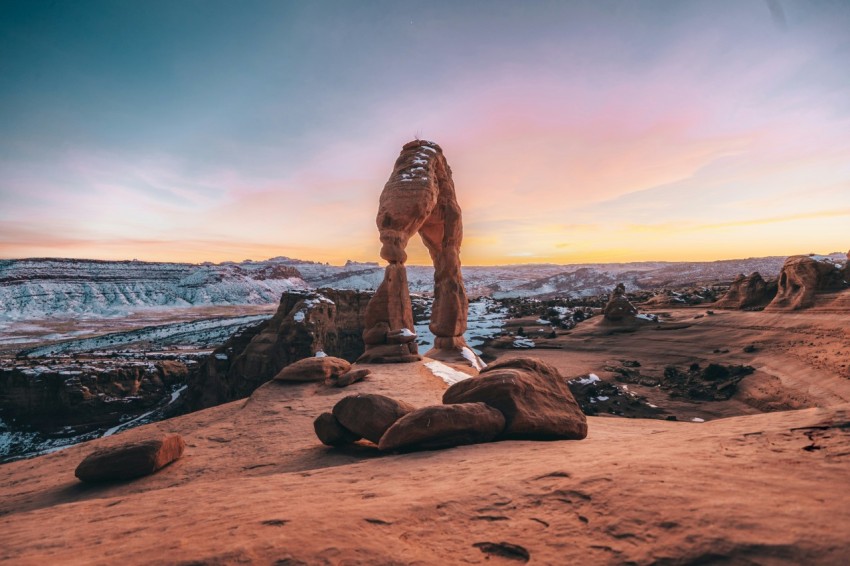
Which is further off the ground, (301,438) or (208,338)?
(301,438)

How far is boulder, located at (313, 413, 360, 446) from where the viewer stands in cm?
661

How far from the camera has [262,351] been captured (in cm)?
2653

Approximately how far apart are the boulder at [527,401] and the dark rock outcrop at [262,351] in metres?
21.5

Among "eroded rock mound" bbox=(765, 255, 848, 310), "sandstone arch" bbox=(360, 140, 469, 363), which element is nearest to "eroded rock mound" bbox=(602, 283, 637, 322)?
"eroded rock mound" bbox=(765, 255, 848, 310)

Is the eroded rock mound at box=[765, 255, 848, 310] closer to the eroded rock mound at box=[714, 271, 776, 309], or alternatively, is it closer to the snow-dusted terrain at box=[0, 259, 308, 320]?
the eroded rock mound at box=[714, 271, 776, 309]

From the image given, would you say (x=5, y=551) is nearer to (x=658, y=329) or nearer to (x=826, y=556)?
(x=826, y=556)

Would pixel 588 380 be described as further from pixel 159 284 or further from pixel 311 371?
pixel 159 284

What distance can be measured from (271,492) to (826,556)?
4188mm

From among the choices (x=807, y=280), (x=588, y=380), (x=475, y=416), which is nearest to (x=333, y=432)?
(x=475, y=416)

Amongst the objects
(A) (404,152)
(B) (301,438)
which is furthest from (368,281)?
(B) (301,438)

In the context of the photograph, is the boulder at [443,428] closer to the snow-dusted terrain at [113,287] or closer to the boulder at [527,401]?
the boulder at [527,401]

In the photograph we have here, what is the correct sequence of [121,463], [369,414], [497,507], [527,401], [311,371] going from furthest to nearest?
1. [311,371]
2. [369,414]
3. [527,401]
4. [121,463]
5. [497,507]

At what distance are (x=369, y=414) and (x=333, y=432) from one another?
766 mm

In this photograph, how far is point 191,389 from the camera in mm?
27328
